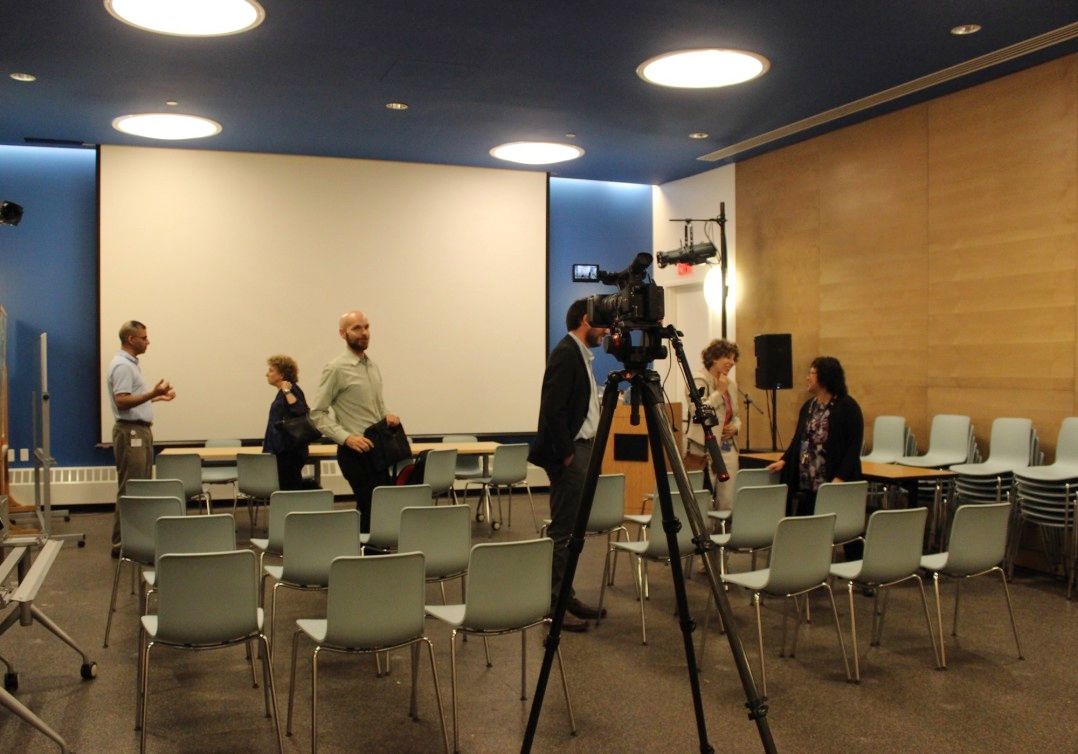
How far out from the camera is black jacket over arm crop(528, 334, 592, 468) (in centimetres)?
501

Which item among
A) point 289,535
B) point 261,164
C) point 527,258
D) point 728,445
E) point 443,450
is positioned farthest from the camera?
point 527,258

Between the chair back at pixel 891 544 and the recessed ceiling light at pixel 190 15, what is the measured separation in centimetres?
475

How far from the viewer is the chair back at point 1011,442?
7180 millimetres

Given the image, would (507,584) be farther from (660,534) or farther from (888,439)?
(888,439)

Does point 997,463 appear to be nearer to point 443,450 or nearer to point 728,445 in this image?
point 728,445

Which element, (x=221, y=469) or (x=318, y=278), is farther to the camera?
(x=318, y=278)

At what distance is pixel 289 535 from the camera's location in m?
4.43

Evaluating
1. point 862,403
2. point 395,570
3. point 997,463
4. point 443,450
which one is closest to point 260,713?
point 395,570

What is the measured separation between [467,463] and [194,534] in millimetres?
4988

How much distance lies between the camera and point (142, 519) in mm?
5000

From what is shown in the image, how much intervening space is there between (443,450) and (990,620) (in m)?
4.15

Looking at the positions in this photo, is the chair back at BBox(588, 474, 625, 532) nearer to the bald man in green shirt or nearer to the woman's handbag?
the bald man in green shirt

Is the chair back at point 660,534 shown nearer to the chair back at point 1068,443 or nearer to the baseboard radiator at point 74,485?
the chair back at point 1068,443

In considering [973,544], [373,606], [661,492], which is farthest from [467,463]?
[661,492]
